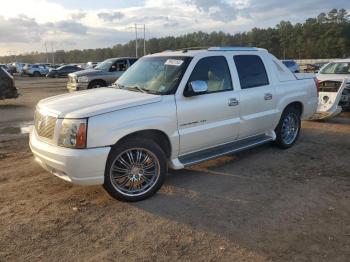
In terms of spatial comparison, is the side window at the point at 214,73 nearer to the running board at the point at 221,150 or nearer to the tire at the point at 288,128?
the running board at the point at 221,150

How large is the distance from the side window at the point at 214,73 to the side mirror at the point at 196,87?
19 centimetres

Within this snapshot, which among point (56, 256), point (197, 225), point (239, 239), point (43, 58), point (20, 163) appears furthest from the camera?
point (43, 58)

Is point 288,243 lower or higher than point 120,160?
lower

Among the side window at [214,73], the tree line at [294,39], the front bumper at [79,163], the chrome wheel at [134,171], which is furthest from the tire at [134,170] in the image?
the tree line at [294,39]

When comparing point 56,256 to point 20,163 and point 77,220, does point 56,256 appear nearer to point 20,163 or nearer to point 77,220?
point 77,220

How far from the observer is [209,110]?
5.57 meters

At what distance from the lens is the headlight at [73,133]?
445 centimetres

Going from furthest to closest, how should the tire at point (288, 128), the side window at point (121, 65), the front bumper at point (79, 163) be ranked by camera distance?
the side window at point (121, 65) < the tire at point (288, 128) < the front bumper at point (79, 163)

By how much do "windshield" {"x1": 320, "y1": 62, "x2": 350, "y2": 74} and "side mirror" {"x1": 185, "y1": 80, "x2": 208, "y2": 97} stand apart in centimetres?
848

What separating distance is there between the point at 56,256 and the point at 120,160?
1.46m

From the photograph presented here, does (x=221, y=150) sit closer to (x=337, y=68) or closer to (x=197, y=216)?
(x=197, y=216)

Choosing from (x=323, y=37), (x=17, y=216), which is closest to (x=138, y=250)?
(x=17, y=216)

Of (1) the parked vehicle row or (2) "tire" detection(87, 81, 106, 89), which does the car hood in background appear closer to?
(1) the parked vehicle row

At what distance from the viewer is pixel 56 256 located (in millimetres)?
3707
